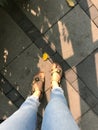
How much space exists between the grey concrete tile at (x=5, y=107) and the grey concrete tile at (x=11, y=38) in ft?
1.56

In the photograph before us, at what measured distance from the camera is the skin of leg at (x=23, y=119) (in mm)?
3600

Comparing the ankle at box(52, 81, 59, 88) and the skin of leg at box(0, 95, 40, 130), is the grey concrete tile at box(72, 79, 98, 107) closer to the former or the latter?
the ankle at box(52, 81, 59, 88)

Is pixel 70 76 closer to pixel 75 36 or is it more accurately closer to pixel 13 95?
pixel 75 36

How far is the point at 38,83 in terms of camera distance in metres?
4.79

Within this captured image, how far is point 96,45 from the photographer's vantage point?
15.8 ft

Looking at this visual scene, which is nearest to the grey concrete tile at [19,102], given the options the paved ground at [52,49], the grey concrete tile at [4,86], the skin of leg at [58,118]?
the paved ground at [52,49]

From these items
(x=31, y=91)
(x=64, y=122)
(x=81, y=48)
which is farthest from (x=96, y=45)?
(x=64, y=122)

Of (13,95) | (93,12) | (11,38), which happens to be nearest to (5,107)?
(13,95)

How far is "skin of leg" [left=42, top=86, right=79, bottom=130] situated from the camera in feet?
11.8

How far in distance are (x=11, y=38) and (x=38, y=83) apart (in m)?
0.78

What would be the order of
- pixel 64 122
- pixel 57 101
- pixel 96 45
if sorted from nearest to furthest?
pixel 64 122
pixel 57 101
pixel 96 45

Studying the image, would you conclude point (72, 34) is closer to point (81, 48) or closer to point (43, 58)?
point (81, 48)

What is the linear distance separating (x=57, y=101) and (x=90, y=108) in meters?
0.91

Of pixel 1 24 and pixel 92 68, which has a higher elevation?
pixel 1 24
